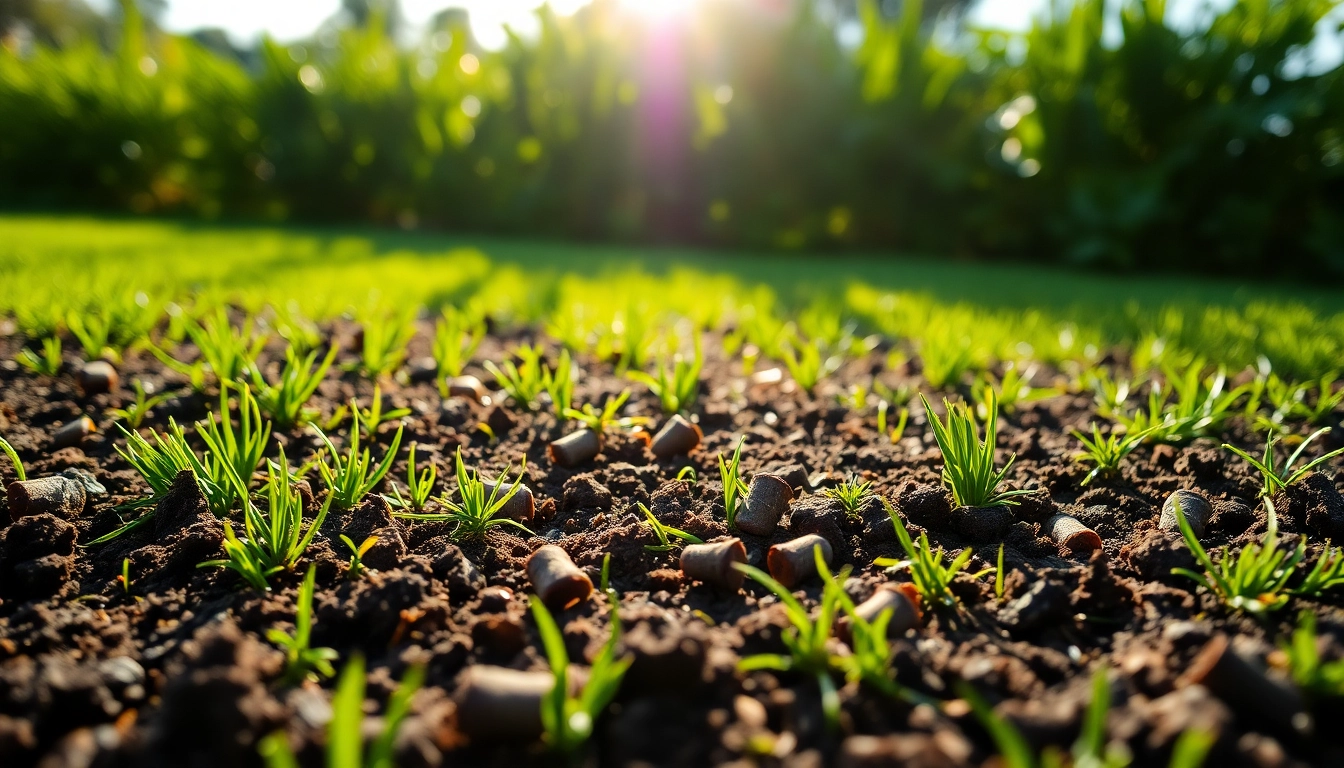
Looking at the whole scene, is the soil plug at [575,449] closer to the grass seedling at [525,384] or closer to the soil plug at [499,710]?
the grass seedling at [525,384]

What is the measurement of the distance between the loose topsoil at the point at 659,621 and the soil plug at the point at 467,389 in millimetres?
271

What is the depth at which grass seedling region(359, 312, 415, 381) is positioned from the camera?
193 cm

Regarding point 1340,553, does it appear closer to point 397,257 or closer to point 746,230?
point 397,257

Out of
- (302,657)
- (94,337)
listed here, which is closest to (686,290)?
(94,337)

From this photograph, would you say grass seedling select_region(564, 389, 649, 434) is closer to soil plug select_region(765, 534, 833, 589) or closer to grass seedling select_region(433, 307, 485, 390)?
grass seedling select_region(433, 307, 485, 390)

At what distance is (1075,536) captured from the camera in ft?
3.88

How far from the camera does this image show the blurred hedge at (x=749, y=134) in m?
5.53

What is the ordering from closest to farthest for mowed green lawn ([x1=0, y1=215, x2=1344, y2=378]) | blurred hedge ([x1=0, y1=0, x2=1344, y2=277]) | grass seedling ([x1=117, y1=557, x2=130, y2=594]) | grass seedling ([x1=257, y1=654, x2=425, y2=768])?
1. grass seedling ([x1=257, y1=654, x2=425, y2=768])
2. grass seedling ([x1=117, y1=557, x2=130, y2=594])
3. mowed green lawn ([x1=0, y1=215, x2=1344, y2=378])
4. blurred hedge ([x1=0, y1=0, x2=1344, y2=277])

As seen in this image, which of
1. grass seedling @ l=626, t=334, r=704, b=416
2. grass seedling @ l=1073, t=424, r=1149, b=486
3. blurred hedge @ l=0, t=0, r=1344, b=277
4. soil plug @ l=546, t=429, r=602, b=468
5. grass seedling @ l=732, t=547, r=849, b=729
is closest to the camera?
grass seedling @ l=732, t=547, r=849, b=729

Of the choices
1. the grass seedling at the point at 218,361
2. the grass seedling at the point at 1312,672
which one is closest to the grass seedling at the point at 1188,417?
the grass seedling at the point at 1312,672

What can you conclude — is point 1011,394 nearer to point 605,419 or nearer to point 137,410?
point 605,419

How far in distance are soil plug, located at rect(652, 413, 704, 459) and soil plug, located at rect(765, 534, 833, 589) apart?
48 cm

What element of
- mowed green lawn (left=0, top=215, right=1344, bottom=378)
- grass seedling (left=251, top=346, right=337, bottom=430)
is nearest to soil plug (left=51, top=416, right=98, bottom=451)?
grass seedling (left=251, top=346, right=337, bottom=430)

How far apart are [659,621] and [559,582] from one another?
164 mm
